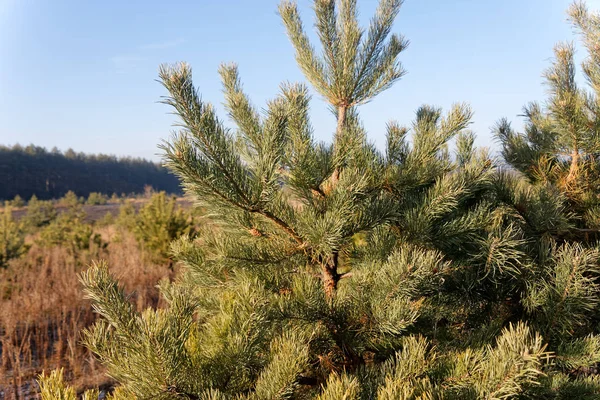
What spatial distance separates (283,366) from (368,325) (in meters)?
0.46

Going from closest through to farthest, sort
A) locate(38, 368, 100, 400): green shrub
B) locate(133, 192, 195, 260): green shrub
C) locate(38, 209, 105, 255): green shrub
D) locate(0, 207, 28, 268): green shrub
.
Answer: locate(38, 368, 100, 400): green shrub < locate(0, 207, 28, 268): green shrub < locate(133, 192, 195, 260): green shrub < locate(38, 209, 105, 255): green shrub

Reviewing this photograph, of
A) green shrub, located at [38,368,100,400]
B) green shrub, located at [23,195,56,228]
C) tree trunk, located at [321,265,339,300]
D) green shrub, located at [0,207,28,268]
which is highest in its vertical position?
green shrub, located at [23,195,56,228]

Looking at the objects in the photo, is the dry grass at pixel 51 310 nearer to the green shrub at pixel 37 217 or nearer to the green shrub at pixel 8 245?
the green shrub at pixel 8 245

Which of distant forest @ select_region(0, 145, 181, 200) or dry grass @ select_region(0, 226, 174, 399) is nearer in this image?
dry grass @ select_region(0, 226, 174, 399)

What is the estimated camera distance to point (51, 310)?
6969mm

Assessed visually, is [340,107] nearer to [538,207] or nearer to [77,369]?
[538,207]

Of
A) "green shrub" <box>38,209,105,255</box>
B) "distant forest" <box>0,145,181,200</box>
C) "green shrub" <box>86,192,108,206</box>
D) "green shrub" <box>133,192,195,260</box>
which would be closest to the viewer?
"green shrub" <box>133,192,195,260</box>

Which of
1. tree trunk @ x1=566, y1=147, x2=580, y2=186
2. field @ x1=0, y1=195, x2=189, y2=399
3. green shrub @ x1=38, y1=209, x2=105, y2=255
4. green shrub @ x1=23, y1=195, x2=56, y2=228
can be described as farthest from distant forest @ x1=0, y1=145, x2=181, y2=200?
tree trunk @ x1=566, y1=147, x2=580, y2=186

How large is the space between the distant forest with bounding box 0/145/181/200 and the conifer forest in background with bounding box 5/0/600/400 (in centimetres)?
6090

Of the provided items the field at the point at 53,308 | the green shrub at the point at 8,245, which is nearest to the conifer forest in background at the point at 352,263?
the field at the point at 53,308

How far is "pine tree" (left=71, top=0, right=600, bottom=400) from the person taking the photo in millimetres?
1172

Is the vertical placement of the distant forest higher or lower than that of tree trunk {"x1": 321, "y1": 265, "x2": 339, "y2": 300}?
higher

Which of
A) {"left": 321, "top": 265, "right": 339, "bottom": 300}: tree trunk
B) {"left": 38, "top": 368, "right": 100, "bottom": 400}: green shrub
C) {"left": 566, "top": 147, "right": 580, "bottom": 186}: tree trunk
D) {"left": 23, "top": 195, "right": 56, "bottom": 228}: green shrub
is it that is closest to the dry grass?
{"left": 321, "top": 265, "right": 339, "bottom": 300}: tree trunk

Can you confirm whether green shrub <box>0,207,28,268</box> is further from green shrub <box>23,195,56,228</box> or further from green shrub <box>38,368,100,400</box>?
green shrub <box>23,195,56,228</box>
